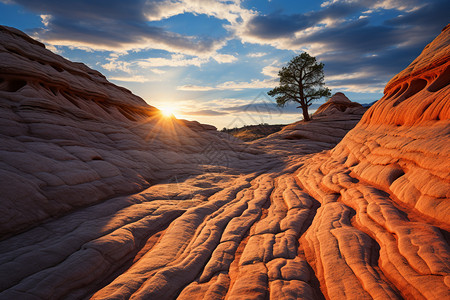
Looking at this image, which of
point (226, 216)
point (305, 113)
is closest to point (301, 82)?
point (305, 113)

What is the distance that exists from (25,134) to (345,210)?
11.8m

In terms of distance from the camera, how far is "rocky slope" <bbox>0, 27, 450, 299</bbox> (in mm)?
3752

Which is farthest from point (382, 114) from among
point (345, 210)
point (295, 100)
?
point (295, 100)

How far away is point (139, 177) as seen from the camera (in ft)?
33.8

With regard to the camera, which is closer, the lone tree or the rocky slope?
the rocky slope

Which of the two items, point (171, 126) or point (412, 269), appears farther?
point (171, 126)

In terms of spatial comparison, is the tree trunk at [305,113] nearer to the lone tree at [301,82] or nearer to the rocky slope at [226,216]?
the lone tree at [301,82]

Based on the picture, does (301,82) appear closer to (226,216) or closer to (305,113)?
(305,113)

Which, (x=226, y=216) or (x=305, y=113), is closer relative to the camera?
(x=226, y=216)

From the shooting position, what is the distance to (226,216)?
6895 millimetres

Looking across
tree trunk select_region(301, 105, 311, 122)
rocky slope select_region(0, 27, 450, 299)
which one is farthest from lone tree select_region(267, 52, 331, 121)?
rocky slope select_region(0, 27, 450, 299)

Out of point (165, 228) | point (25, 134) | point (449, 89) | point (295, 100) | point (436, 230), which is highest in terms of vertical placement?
point (295, 100)

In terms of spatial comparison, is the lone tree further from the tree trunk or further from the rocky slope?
the rocky slope

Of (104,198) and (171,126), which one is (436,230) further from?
(171,126)
